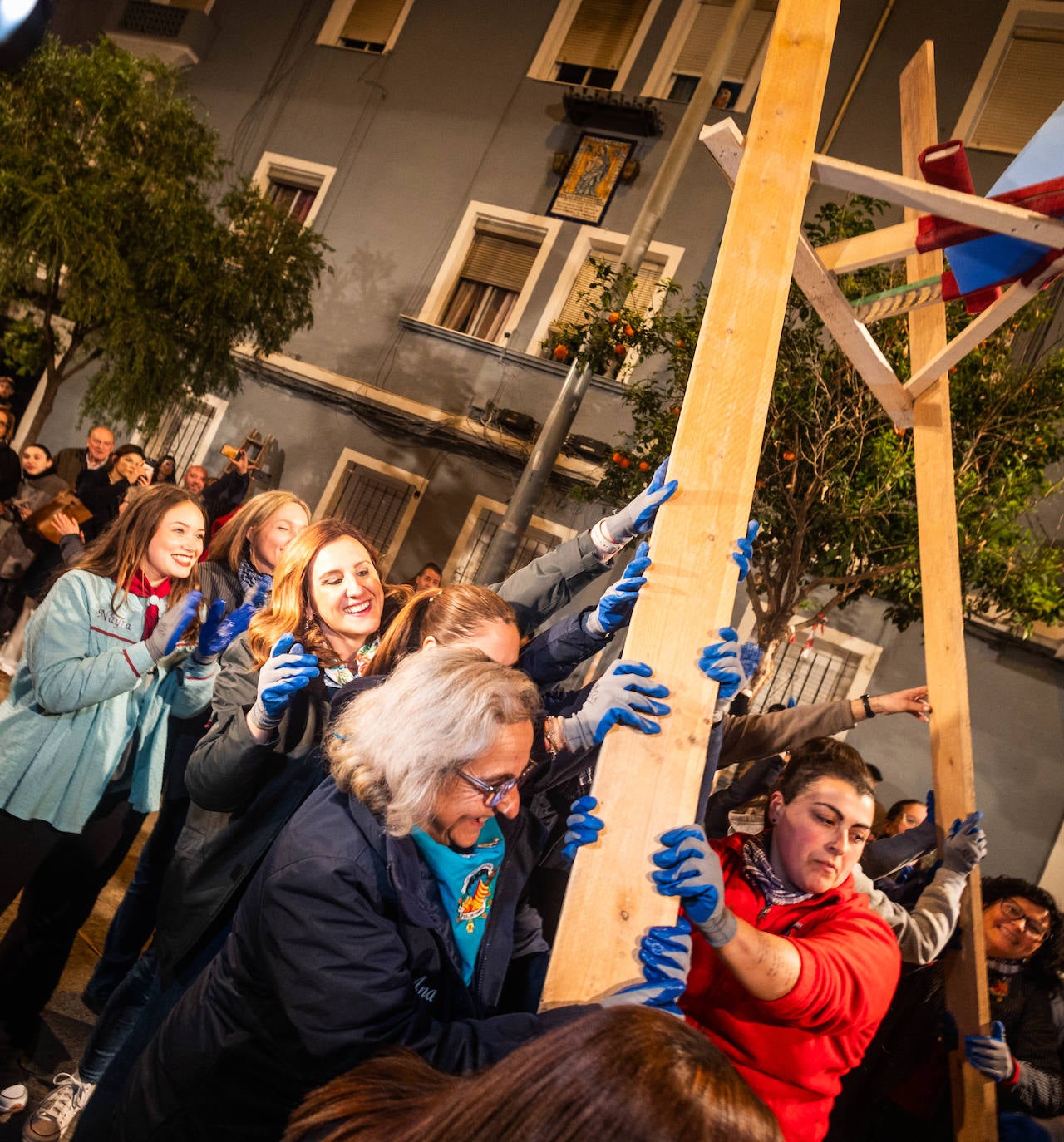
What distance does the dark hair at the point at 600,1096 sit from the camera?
0.96 metres

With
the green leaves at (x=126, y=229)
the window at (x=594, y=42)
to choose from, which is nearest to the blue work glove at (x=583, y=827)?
the green leaves at (x=126, y=229)

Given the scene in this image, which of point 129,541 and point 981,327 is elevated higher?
point 981,327

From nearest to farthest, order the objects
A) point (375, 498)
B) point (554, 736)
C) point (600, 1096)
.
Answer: point (600, 1096) → point (554, 736) → point (375, 498)

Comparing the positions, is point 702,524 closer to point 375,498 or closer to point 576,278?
point 576,278

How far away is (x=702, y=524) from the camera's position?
5.79ft

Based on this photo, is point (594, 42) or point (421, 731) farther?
point (594, 42)

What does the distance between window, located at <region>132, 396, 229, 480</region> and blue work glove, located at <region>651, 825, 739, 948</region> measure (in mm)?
12648

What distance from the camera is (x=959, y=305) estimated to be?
19.7 feet

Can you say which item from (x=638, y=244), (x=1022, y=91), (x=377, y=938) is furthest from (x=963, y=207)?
(x=1022, y=91)

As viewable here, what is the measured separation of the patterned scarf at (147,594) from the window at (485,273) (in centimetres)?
925

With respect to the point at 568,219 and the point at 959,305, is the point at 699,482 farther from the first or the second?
the point at 568,219

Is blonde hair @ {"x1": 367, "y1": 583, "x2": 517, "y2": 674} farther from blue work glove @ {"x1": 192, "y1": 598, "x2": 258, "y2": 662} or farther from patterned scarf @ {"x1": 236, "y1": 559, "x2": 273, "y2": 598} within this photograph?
patterned scarf @ {"x1": 236, "y1": 559, "x2": 273, "y2": 598}

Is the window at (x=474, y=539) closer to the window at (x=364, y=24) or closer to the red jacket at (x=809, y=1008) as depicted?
the window at (x=364, y=24)

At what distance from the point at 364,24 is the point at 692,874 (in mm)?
Answer: 14859
